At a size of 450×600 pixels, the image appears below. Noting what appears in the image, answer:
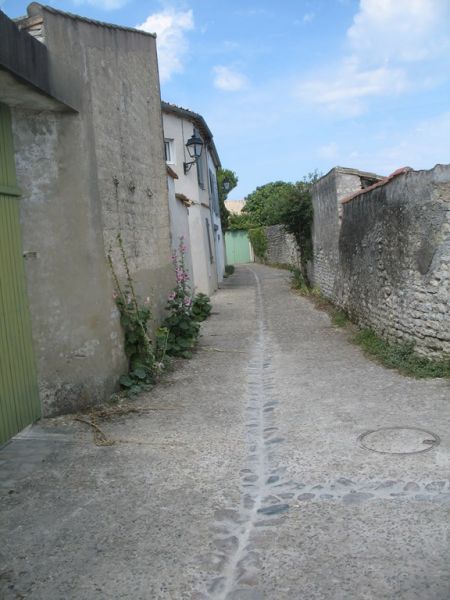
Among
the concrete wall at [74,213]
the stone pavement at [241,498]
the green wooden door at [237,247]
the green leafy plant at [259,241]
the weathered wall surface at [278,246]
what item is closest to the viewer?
the stone pavement at [241,498]

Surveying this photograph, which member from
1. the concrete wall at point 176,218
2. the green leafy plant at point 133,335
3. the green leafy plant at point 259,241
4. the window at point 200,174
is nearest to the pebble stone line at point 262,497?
the green leafy plant at point 133,335

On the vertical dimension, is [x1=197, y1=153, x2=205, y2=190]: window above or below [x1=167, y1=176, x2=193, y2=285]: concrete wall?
above

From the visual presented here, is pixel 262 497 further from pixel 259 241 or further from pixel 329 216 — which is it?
pixel 259 241

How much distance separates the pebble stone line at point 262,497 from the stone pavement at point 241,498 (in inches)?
0.4

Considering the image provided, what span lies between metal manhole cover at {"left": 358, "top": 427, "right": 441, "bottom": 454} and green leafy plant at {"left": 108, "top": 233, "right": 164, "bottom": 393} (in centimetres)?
273

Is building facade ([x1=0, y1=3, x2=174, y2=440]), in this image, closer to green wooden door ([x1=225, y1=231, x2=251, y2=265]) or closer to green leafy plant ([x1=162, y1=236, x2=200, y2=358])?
green leafy plant ([x1=162, y1=236, x2=200, y2=358])

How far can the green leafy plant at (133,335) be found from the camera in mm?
6121

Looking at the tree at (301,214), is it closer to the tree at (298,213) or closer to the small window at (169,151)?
the tree at (298,213)

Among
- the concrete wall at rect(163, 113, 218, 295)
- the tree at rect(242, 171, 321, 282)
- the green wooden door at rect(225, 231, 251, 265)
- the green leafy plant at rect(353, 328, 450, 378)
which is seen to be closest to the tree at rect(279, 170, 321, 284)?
the tree at rect(242, 171, 321, 282)

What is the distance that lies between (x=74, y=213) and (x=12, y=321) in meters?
1.31

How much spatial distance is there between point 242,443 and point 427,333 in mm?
3117

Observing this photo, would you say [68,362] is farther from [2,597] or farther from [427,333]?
[427,333]

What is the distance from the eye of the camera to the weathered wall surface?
27.9 m

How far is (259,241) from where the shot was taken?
3638cm
